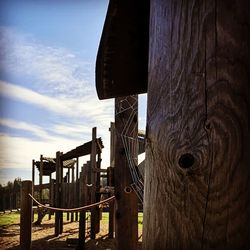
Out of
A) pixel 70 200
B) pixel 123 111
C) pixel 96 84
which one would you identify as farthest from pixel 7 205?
pixel 96 84

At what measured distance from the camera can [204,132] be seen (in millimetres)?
762

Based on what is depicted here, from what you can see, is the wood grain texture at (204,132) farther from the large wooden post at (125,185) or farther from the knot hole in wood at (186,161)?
the large wooden post at (125,185)

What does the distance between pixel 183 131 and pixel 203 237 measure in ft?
0.79

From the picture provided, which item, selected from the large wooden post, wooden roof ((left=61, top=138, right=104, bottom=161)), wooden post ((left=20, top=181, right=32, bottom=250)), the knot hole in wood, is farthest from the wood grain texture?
wooden roof ((left=61, top=138, right=104, bottom=161))

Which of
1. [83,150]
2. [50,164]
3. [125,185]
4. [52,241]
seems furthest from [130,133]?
[50,164]

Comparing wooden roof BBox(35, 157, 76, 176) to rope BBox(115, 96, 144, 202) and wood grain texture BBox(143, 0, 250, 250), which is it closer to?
rope BBox(115, 96, 144, 202)

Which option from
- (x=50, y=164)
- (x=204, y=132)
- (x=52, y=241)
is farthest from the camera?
(x=50, y=164)

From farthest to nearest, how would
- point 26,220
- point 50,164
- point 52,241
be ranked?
point 50,164 → point 52,241 → point 26,220

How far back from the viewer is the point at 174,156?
81 centimetres

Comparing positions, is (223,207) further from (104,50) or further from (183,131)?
(104,50)

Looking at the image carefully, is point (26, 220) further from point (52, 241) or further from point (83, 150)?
point (83, 150)

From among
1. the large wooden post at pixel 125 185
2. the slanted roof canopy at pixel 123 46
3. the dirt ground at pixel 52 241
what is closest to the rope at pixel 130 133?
the large wooden post at pixel 125 185

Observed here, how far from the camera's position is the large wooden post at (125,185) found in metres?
4.30

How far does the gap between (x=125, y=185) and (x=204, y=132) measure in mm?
3739
